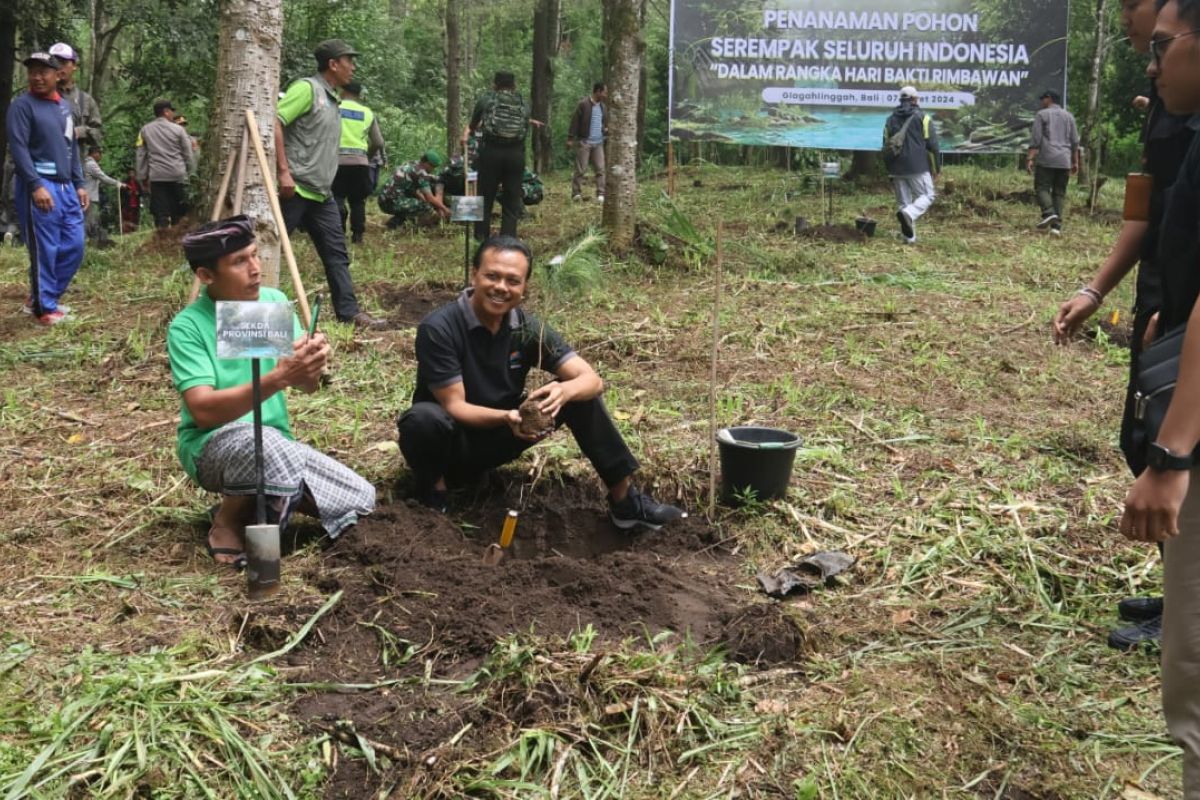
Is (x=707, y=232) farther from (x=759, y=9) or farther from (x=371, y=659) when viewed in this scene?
(x=371, y=659)

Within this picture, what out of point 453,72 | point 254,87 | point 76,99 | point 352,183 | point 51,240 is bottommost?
point 51,240

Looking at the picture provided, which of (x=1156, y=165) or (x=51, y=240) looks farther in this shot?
(x=51, y=240)

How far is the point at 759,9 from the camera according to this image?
556 inches

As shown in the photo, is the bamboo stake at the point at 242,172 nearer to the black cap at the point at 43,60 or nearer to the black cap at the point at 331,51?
the black cap at the point at 331,51

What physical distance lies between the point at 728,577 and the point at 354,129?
6180mm

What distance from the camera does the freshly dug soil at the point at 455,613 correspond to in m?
2.60

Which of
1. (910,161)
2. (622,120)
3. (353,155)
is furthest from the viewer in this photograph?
(910,161)

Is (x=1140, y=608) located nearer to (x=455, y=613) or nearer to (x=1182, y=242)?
(x=1182, y=242)

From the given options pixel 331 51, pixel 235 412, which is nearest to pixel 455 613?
pixel 235 412

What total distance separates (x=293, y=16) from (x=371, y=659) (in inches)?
724

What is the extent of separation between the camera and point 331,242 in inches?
269

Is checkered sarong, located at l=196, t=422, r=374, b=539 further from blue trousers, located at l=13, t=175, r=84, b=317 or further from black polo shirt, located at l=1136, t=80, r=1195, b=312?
blue trousers, located at l=13, t=175, r=84, b=317

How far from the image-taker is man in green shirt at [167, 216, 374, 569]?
130 inches

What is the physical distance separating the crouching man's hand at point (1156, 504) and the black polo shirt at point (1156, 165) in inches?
39.1
